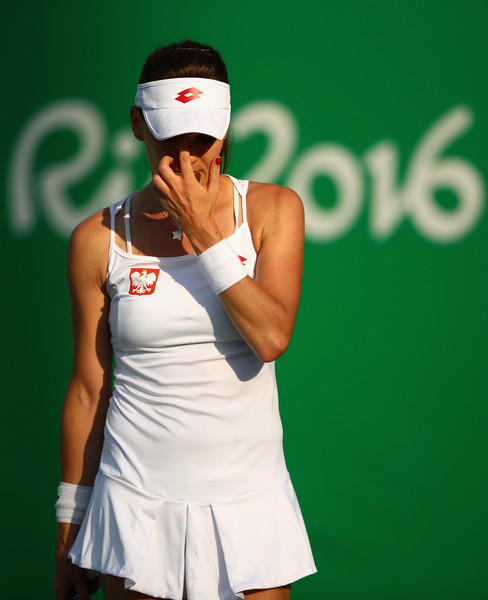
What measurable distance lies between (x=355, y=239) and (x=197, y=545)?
5.54 feet

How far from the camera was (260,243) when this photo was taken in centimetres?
177

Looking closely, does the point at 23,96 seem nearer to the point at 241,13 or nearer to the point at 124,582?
the point at 241,13

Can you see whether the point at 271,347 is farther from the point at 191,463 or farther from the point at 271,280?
the point at 191,463

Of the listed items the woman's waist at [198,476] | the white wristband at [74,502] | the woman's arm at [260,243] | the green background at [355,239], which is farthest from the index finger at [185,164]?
the green background at [355,239]

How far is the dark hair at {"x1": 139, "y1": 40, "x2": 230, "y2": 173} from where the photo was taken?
1.82 meters

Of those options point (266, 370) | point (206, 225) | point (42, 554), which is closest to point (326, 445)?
point (42, 554)

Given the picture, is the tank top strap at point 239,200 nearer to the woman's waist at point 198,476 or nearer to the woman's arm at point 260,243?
the woman's arm at point 260,243

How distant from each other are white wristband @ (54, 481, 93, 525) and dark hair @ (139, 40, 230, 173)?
897mm

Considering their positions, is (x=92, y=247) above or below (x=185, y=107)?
below

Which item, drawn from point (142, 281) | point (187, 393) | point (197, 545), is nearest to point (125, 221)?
point (142, 281)

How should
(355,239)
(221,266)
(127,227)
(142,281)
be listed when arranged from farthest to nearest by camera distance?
1. (355,239)
2. (127,227)
3. (142,281)
4. (221,266)

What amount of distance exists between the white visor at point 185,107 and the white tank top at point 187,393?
220 mm

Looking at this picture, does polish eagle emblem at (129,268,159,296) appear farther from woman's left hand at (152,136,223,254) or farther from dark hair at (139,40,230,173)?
dark hair at (139,40,230,173)

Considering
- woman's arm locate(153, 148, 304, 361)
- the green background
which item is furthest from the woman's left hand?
the green background
